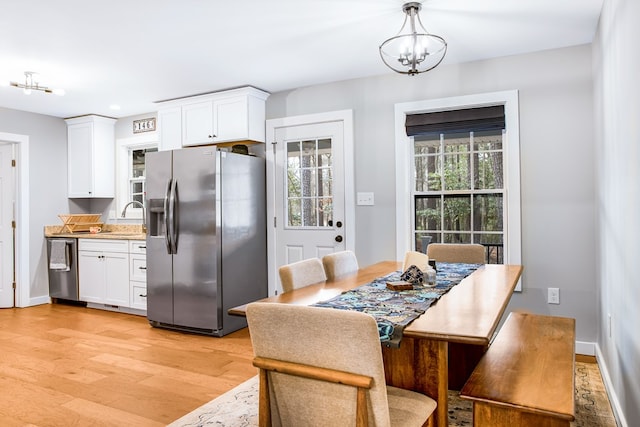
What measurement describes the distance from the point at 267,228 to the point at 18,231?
316cm

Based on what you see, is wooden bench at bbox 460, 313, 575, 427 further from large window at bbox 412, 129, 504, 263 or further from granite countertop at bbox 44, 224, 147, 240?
granite countertop at bbox 44, 224, 147, 240

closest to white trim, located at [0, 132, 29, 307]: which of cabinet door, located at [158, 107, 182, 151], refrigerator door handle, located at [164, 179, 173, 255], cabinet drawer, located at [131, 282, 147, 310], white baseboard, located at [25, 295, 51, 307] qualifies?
white baseboard, located at [25, 295, 51, 307]

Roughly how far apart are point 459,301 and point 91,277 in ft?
15.7

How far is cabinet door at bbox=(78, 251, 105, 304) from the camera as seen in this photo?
5234 mm

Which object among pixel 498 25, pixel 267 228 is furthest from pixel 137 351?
pixel 498 25

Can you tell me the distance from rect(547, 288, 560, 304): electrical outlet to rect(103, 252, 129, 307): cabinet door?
424cm

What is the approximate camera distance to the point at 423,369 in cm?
176

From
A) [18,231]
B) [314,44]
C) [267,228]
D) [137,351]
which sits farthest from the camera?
[18,231]

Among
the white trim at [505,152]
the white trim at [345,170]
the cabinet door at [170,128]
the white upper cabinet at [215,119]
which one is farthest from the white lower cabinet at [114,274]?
the white trim at [505,152]

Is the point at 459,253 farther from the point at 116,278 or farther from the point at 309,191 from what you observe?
the point at 116,278

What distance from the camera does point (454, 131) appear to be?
3.91 meters

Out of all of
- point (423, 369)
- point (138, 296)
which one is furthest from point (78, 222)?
point (423, 369)

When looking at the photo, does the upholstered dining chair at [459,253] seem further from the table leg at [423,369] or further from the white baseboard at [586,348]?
the table leg at [423,369]

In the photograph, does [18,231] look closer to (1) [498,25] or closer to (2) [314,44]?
(2) [314,44]
